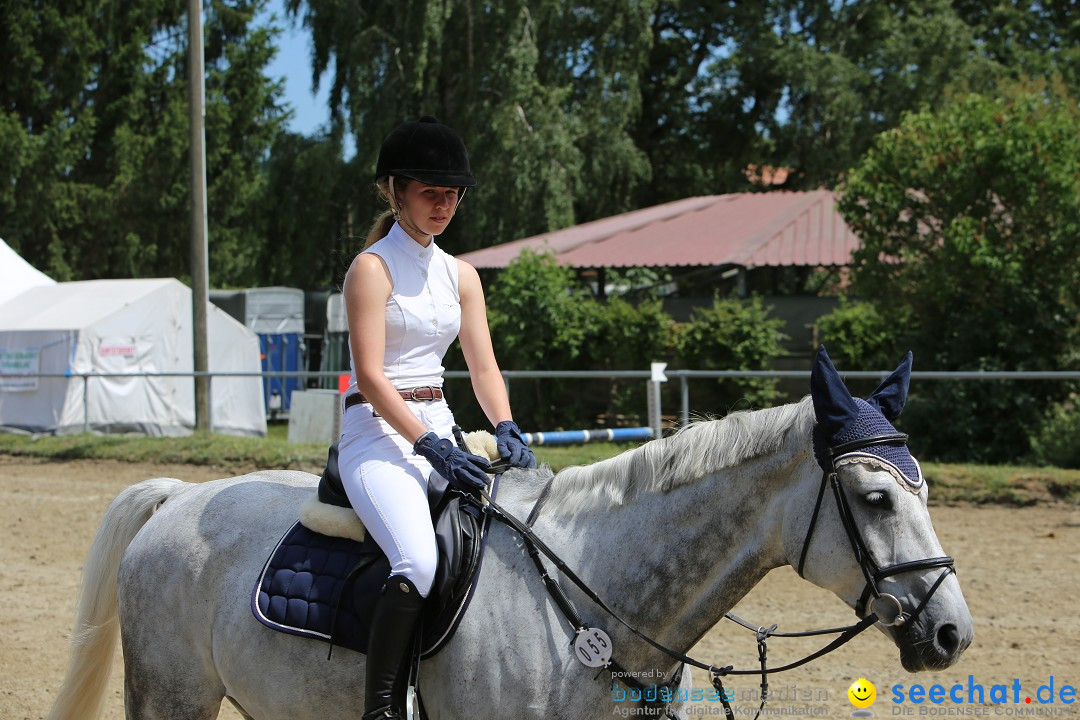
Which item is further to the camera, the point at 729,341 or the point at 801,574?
the point at 729,341

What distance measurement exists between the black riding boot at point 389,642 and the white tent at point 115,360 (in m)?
13.9

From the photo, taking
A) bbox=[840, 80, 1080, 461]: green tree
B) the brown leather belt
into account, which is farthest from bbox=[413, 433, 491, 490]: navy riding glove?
bbox=[840, 80, 1080, 461]: green tree

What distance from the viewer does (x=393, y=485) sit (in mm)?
2664

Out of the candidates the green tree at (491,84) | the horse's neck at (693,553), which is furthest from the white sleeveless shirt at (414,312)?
the green tree at (491,84)

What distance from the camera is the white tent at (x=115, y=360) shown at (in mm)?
16312

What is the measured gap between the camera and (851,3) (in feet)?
95.5

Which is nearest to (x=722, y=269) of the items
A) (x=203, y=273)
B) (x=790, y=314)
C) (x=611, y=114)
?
(x=790, y=314)

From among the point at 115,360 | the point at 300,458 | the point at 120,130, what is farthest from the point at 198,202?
the point at 120,130

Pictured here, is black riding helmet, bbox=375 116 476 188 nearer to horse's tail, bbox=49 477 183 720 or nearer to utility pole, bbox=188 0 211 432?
horse's tail, bbox=49 477 183 720

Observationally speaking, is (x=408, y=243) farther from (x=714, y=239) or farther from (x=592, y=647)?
(x=714, y=239)

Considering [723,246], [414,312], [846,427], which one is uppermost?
[723,246]

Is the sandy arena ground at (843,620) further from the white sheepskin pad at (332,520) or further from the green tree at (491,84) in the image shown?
the green tree at (491,84)

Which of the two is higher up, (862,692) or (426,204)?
(426,204)

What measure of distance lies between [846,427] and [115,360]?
16521 mm
